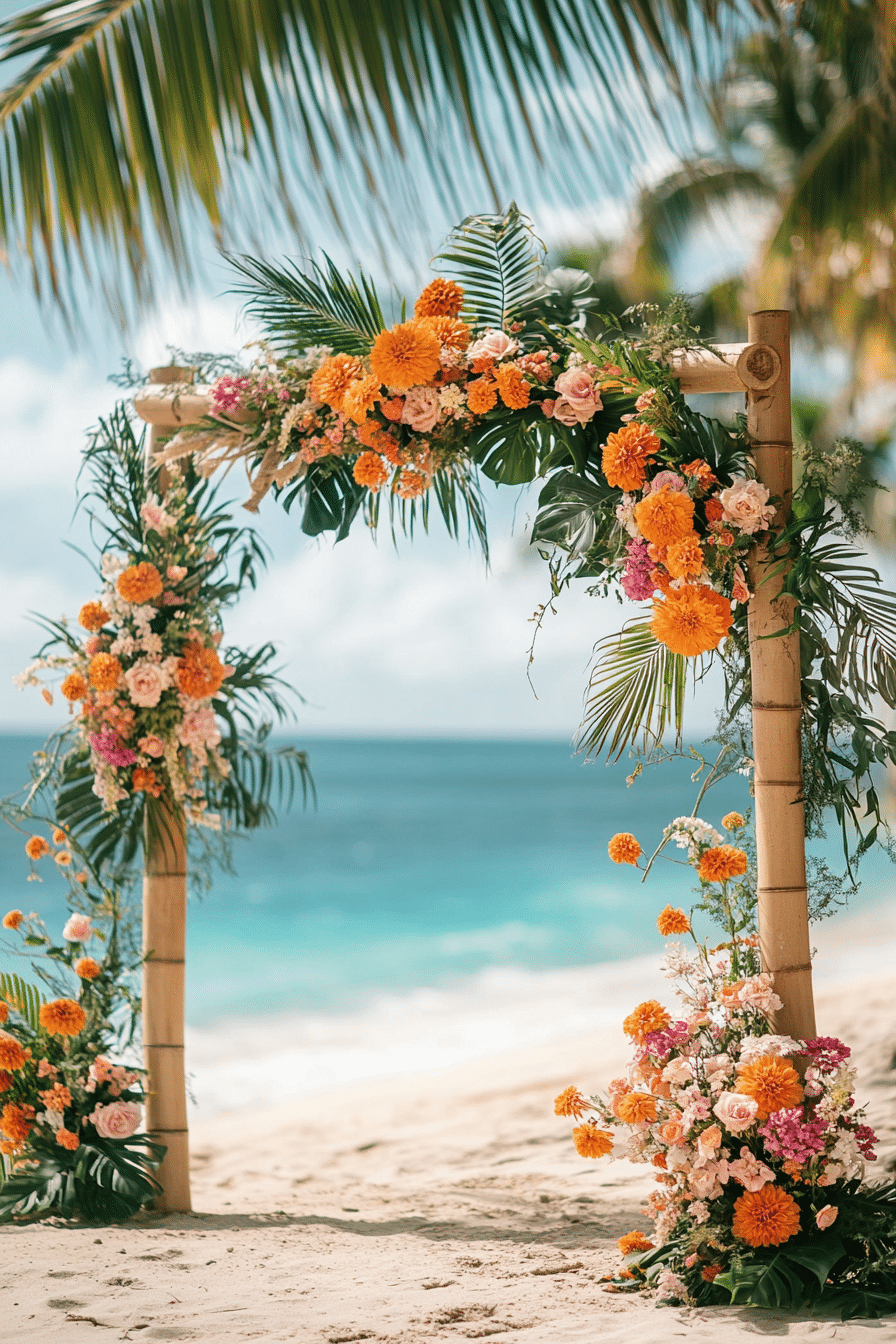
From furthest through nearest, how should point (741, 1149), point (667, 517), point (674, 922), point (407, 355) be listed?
1. point (407, 355)
2. point (674, 922)
3. point (667, 517)
4. point (741, 1149)

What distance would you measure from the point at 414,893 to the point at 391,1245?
19306mm

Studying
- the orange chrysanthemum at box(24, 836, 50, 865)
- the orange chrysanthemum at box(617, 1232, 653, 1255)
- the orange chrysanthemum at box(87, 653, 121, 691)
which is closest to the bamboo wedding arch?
the orange chrysanthemum at box(617, 1232, 653, 1255)

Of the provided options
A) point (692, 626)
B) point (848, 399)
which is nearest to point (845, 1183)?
point (692, 626)

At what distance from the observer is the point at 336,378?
3.39m

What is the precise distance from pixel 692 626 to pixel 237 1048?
8.72 metres

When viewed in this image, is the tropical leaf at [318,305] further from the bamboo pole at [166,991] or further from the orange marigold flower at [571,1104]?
the orange marigold flower at [571,1104]

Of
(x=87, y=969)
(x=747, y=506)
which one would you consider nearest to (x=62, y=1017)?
(x=87, y=969)

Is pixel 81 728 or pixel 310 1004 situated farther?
pixel 310 1004

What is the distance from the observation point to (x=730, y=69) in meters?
1.34

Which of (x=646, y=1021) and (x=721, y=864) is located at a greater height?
(x=721, y=864)

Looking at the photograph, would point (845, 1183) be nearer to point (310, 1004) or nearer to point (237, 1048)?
point (237, 1048)

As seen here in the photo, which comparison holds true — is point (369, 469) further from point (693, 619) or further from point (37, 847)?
point (37, 847)

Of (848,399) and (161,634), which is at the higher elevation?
(848,399)

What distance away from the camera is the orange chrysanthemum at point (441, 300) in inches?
131
